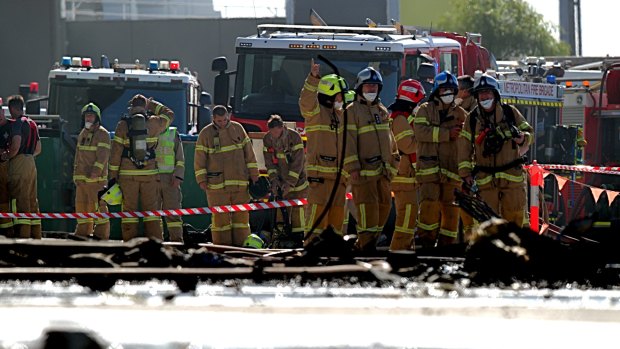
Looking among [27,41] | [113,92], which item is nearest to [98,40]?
[27,41]

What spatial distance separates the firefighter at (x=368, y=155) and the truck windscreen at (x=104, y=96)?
6.16m

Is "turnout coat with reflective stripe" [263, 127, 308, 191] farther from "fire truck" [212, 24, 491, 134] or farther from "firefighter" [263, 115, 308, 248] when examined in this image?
"fire truck" [212, 24, 491, 134]

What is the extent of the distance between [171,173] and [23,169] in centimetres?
163

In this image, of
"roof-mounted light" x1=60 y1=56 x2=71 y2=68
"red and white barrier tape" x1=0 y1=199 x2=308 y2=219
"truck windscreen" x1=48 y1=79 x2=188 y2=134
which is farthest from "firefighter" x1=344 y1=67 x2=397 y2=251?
"roof-mounted light" x1=60 y1=56 x2=71 y2=68

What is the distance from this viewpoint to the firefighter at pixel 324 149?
1139 cm

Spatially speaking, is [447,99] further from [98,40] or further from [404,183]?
[98,40]

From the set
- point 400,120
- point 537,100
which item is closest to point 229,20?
point 537,100

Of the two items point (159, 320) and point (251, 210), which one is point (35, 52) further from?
point (159, 320)

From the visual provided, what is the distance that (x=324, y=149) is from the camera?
449 inches

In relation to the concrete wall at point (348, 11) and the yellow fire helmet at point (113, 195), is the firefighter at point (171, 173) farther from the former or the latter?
the concrete wall at point (348, 11)

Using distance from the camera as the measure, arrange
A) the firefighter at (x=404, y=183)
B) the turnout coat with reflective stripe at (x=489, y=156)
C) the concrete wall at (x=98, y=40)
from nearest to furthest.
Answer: the turnout coat with reflective stripe at (x=489, y=156)
the firefighter at (x=404, y=183)
the concrete wall at (x=98, y=40)

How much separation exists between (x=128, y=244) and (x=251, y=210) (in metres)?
9.29

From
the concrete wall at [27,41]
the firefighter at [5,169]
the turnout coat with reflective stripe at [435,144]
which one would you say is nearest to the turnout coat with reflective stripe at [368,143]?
the turnout coat with reflective stripe at [435,144]

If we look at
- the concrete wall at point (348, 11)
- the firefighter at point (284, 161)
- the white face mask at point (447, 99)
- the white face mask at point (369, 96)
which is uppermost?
the concrete wall at point (348, 11)
